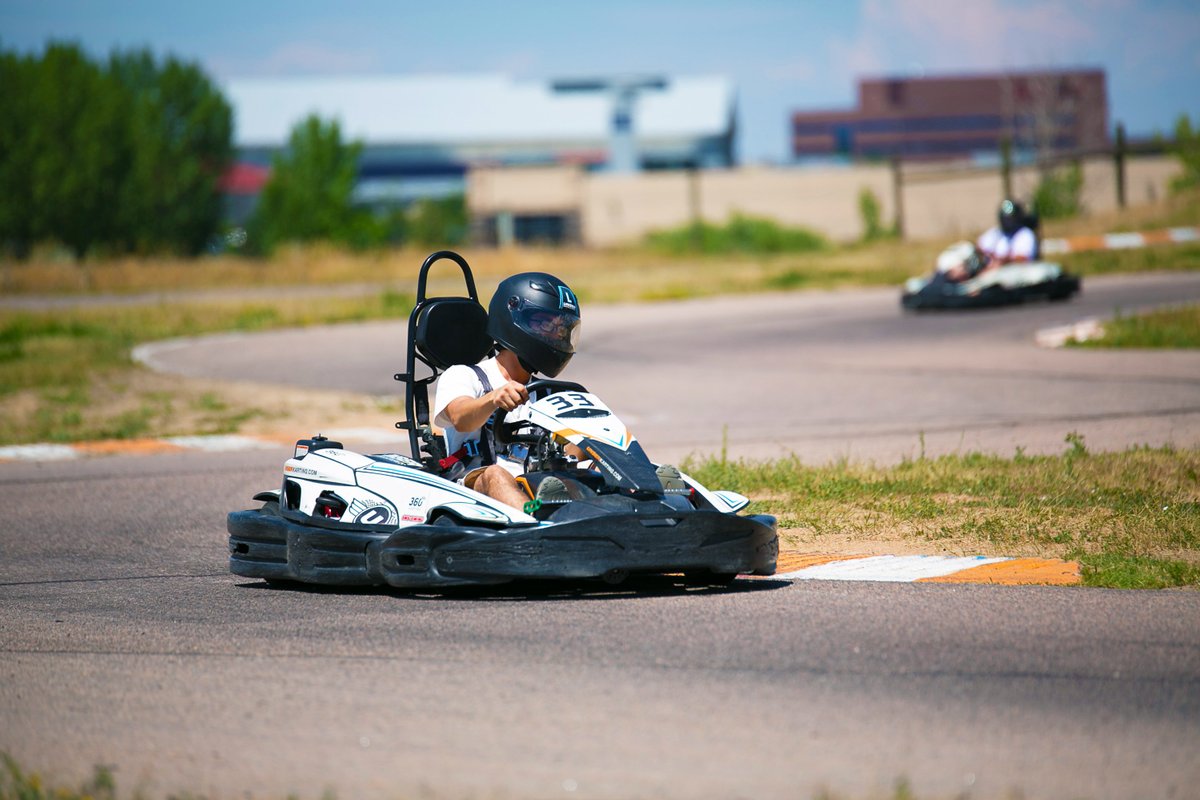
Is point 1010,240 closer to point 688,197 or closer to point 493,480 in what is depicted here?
point 493,480

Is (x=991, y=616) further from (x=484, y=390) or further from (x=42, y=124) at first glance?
(x=42, y=124)

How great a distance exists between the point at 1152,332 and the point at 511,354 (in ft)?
37.0

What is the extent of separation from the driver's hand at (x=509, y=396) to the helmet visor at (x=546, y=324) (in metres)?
0.38

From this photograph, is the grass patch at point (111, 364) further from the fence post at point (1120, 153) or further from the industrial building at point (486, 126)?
the industrial building at point (486, 126)

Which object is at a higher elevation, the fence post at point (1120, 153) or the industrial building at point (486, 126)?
the industrial building at point (486, 126)

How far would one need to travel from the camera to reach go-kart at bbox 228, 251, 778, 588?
231 inches

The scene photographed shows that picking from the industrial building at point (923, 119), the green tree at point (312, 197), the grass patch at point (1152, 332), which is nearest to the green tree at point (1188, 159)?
the grass patch at point (1152, 332)

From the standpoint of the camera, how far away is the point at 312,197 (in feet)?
177

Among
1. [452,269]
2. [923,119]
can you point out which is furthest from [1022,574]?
[923,119]

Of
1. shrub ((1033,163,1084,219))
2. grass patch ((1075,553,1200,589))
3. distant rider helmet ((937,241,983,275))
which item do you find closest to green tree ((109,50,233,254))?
shrub ((1033,163,1084,219))

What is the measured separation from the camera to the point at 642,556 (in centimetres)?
585

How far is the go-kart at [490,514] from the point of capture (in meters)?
5.86

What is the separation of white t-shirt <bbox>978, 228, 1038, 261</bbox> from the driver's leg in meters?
16.3

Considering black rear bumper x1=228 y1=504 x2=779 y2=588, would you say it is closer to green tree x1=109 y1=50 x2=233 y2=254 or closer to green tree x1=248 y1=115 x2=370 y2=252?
green tree x1=109 y1=50 x2=233 y2=254
